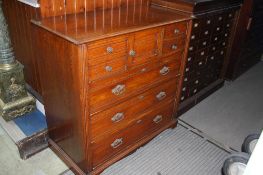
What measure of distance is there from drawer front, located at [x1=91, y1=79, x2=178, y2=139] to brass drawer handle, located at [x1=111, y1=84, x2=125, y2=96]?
0.39ft

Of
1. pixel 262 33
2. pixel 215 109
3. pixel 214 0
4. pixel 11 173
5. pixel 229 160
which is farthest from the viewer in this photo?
pixel 262 33

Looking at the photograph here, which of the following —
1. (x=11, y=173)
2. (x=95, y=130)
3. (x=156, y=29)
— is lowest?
(x=11, y=173)

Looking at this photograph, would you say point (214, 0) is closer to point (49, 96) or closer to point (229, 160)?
point (229, 160)

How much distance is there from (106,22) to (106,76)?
0.45 m

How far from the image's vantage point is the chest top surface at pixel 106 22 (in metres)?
1.62

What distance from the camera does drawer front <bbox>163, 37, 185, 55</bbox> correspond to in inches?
83.9

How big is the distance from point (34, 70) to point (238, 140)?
7.71 ft

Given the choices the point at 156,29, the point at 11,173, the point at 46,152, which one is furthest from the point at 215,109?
the point at 11,173

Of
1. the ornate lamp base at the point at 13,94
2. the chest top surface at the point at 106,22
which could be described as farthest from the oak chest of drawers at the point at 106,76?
the ornate lamp base at the point at 13,94

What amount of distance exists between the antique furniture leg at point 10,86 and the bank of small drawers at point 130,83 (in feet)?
3.44

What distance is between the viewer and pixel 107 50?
1671 millimetres

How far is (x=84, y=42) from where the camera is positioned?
58.6 inches

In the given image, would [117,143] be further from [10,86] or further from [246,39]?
[246,39]

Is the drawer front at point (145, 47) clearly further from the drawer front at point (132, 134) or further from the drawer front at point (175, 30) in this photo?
the drawer front at point (132, 134)
